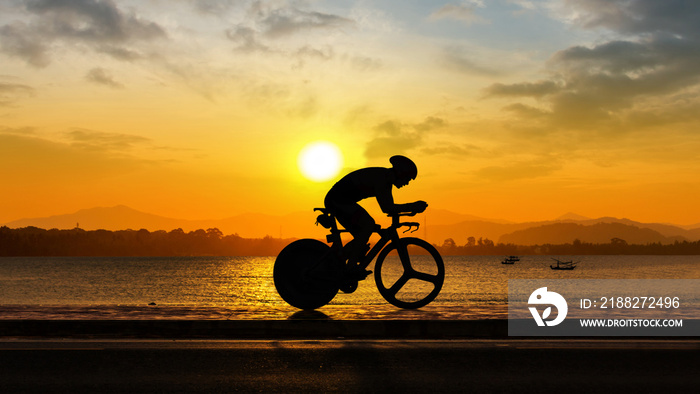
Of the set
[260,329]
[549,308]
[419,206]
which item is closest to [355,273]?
[419,206]

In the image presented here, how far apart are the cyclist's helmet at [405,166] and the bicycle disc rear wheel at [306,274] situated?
70.8 inches

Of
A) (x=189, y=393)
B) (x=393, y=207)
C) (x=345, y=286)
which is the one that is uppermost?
(x=393, y=207)

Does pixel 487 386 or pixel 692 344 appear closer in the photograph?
pixel 487 386

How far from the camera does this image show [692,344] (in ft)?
27.9

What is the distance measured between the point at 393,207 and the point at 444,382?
4.96 meters

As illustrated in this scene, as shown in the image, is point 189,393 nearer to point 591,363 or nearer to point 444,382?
point 444,382

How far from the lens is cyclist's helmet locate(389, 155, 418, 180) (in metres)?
11.1

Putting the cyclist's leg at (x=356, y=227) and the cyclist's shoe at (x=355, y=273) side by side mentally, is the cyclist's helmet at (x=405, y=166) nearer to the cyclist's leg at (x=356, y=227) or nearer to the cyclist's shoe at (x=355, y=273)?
the cyclist's leg at (x=356, y=227)

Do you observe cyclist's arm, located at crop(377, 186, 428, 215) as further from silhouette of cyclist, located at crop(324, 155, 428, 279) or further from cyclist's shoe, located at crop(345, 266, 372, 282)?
cyclist's shoe, located at crop(345, 266, 372, 282)

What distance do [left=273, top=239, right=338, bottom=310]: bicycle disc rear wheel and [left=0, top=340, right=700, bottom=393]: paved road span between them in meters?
2.86

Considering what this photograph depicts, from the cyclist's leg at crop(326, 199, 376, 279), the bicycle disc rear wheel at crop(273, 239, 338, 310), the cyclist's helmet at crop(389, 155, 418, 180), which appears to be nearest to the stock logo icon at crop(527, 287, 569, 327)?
the cyclist's helmet at crop(389, 155, 418, 180)

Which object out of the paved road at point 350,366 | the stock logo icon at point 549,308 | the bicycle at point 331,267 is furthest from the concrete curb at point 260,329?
the bicycle at point 331,267

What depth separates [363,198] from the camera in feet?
37.7

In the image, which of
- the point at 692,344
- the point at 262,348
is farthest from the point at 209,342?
the point at 692,344
